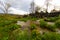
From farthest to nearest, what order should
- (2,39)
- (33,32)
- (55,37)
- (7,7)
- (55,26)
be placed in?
(7,7), (55,26), (33,32), (2,39), (55,37)

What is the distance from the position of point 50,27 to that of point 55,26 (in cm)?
35

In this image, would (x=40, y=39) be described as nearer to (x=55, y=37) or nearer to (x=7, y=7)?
(x=55, y=37)

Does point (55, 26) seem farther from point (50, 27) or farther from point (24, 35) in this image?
point (24, 35)

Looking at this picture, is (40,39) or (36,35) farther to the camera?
(36,35)

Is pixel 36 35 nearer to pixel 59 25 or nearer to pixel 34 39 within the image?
pixel 34 39

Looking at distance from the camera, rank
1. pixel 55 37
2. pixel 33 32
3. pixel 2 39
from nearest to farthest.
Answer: pixel 55 37 → pixel 2 39 → pixel 33 32

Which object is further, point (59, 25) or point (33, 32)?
point (59, 25)

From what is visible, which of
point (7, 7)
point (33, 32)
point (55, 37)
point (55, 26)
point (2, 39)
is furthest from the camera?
point (7, 7)

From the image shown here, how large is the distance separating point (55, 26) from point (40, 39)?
3498 millimetres

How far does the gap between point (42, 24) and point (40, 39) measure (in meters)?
4.08

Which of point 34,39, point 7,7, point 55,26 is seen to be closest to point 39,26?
point 55,26

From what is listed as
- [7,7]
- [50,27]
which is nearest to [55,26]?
[50,27]

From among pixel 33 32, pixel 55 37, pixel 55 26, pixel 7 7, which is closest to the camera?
pixel 55 37

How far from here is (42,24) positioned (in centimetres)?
1327
